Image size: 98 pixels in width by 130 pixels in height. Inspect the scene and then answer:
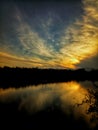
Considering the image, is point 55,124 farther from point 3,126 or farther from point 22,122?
point 3,126

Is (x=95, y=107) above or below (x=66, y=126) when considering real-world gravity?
above

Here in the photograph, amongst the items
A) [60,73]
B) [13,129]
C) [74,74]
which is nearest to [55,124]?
[13,129]

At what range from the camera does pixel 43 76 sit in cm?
11688

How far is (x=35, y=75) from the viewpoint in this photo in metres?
108

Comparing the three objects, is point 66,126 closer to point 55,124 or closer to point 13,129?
point 55,124

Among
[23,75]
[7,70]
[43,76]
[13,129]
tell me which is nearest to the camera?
[13,129]

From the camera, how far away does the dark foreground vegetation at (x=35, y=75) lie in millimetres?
75856

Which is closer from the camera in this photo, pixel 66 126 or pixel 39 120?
pixel 66 126

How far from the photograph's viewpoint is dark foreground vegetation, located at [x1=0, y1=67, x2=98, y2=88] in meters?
75.9

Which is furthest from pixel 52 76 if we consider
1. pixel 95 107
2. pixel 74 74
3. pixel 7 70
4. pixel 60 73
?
pixel 95 107

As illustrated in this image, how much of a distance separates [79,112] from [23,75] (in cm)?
7662

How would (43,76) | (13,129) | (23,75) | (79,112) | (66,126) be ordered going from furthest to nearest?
(43,76) < (23,75) < (79,112) < (66,126) < (13,129)

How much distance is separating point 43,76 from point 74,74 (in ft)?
102

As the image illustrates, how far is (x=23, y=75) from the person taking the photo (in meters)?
97.0
